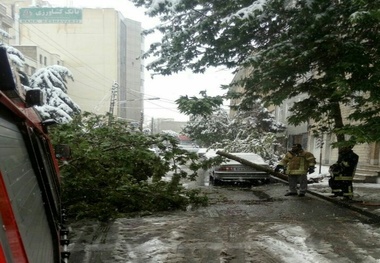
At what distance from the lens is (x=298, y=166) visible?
34.0ft

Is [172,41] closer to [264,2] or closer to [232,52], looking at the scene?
[232,52]

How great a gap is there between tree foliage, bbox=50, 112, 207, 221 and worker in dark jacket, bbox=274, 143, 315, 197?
2.79 meters

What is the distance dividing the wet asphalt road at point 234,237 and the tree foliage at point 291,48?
1683 mm

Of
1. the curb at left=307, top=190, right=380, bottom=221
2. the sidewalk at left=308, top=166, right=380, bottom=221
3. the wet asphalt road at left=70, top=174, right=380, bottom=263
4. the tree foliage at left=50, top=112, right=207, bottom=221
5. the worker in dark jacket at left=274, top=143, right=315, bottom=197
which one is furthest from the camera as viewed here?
the worker in dark jacket at left=274, top=143, right=315, bottom=197

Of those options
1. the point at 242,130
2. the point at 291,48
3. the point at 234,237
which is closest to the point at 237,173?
the point at 291,48

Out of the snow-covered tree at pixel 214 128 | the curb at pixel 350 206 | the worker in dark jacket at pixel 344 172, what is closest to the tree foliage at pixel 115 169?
the curb at pixel 350 206

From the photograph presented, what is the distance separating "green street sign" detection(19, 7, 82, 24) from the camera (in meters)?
60.4

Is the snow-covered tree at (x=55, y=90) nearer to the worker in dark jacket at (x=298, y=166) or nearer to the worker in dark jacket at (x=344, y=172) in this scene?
the worker in dark jacket at (x=298, y=166)

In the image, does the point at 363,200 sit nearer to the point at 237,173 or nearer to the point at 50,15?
the point at 237,173

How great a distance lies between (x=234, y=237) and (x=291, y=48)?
4.81m

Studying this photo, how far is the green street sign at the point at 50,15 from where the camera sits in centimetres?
6044

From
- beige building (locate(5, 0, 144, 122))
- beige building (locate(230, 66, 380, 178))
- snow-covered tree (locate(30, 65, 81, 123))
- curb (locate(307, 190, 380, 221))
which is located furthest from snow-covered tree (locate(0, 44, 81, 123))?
beige building (locate(5, 0, 144, 122))

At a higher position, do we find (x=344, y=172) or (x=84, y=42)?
(x=84, y=42)

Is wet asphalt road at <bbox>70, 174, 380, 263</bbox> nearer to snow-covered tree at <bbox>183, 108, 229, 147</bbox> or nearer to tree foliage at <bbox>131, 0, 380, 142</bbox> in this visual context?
tree foliage at <bbox>131, 0, 380, 142</bbox>
